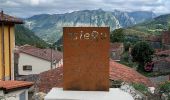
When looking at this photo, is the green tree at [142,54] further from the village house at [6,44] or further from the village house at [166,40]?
the village house at [6,44]

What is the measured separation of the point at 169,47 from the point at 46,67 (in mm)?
41184

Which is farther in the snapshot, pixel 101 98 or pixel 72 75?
pixel 72 75

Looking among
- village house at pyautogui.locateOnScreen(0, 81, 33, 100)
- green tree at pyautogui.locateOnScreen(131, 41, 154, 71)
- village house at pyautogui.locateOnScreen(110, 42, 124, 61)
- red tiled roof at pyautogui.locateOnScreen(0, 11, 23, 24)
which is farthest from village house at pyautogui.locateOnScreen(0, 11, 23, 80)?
village house at pyautogui.locateOnScreen(110, 42, 124, 61)

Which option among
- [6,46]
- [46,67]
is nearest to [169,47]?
[46,67]

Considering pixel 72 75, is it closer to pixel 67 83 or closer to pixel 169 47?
pixel 67 83

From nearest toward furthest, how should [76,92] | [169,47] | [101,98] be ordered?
[101,98] < [76,92] < [169,47]

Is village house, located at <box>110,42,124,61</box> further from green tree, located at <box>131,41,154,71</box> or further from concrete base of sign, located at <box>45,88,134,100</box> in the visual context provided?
concrete base of sign, located at <box>45,88,134,100</box>

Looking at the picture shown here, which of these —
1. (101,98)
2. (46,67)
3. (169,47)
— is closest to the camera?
(101,98)

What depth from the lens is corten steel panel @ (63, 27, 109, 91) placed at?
6539mm

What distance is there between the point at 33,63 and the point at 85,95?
5436 cm

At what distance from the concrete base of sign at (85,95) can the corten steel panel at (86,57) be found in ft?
0.43

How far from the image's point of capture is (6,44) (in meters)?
25.7

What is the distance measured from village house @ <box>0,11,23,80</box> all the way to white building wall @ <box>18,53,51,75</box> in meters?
33.1

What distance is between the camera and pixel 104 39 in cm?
657
